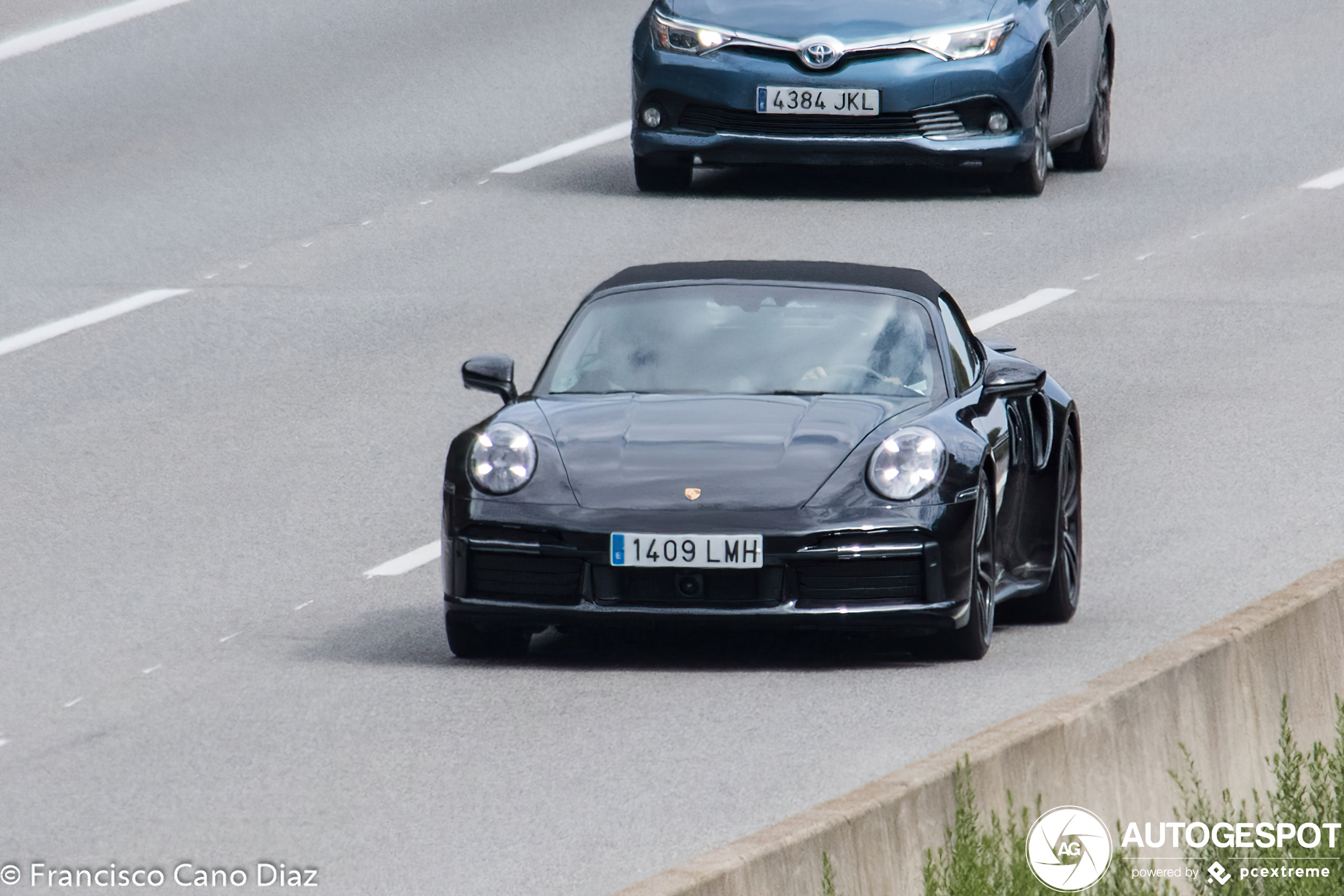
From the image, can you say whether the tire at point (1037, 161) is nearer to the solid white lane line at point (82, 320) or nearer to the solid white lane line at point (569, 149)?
the solid white lane line at point (569, 149)

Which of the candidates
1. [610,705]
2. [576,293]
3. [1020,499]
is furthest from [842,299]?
[576,293]

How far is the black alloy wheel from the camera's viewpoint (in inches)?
396

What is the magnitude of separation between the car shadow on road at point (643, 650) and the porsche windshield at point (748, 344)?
2.61 feet

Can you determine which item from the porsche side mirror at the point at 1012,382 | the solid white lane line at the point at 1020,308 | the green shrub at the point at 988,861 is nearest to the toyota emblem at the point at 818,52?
the solid white lane line at the point at 1020,308

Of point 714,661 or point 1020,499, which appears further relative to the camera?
point 1020,499

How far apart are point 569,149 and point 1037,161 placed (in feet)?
10.7

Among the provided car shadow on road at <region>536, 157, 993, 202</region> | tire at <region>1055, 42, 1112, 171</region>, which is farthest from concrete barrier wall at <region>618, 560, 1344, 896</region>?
tire at <region>1055, 42, 1112, 171</region>

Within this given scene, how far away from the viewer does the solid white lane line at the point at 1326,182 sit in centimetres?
1953

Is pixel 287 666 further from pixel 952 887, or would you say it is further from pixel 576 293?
pixel 576 293

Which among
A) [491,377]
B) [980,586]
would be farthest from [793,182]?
[980,586]

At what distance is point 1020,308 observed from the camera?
16.1m

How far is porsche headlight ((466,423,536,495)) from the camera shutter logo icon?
2.83 m

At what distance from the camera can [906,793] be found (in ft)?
20.1

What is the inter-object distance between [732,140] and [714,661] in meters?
9.12
